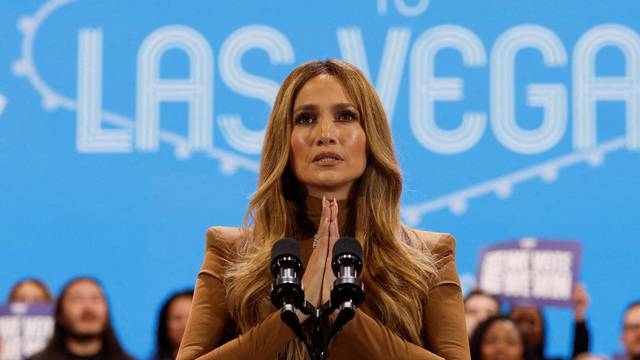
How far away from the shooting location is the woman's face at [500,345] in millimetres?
5352

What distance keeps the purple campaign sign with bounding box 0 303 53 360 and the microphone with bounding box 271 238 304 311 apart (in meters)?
4.10

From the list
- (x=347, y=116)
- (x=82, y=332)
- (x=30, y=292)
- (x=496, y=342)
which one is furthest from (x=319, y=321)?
(x=30, y=292)

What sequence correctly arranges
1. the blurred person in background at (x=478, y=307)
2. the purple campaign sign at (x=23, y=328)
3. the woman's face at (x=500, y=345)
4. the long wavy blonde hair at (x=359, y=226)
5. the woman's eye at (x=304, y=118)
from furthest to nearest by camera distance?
the purple campaign sign at (x=23, y=328), the blurred person in background at (x=478, y=307), the woman's face at (x=500, y=345), the woman's eye at (x=304, y=118), the long wavy blonde hair at (x=359, y=226)

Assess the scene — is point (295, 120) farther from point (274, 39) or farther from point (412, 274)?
point (274, 39)

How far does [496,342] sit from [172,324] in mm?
1702

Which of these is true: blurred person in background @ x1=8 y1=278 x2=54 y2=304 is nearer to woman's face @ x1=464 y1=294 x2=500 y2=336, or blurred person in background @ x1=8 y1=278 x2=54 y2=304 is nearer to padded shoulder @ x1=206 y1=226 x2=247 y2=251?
woman's face @ x1=464 y1=294 x2=500 y2=336

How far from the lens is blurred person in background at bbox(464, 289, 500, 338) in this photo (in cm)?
587

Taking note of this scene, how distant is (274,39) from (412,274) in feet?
14.5

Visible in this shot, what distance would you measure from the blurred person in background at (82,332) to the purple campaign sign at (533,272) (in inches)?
83.1

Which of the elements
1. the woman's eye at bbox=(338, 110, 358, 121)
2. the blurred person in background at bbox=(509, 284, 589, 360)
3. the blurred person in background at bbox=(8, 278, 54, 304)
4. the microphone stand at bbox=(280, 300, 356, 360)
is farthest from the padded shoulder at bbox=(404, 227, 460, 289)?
the blurred person in background at bbox=(8, 278, 54, 304)

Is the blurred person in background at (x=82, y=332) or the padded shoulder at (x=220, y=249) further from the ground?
the padded shoulder at (x=220, y=249)

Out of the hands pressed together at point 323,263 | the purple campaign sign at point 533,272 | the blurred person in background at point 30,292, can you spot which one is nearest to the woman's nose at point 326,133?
the hands pressed together at point 323,263

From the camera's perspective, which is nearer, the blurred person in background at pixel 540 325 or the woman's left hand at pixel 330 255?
the woman's left hand at pixel 330 255

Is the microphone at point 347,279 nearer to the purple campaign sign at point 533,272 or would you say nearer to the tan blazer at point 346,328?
the tan blazer at point 346,328
